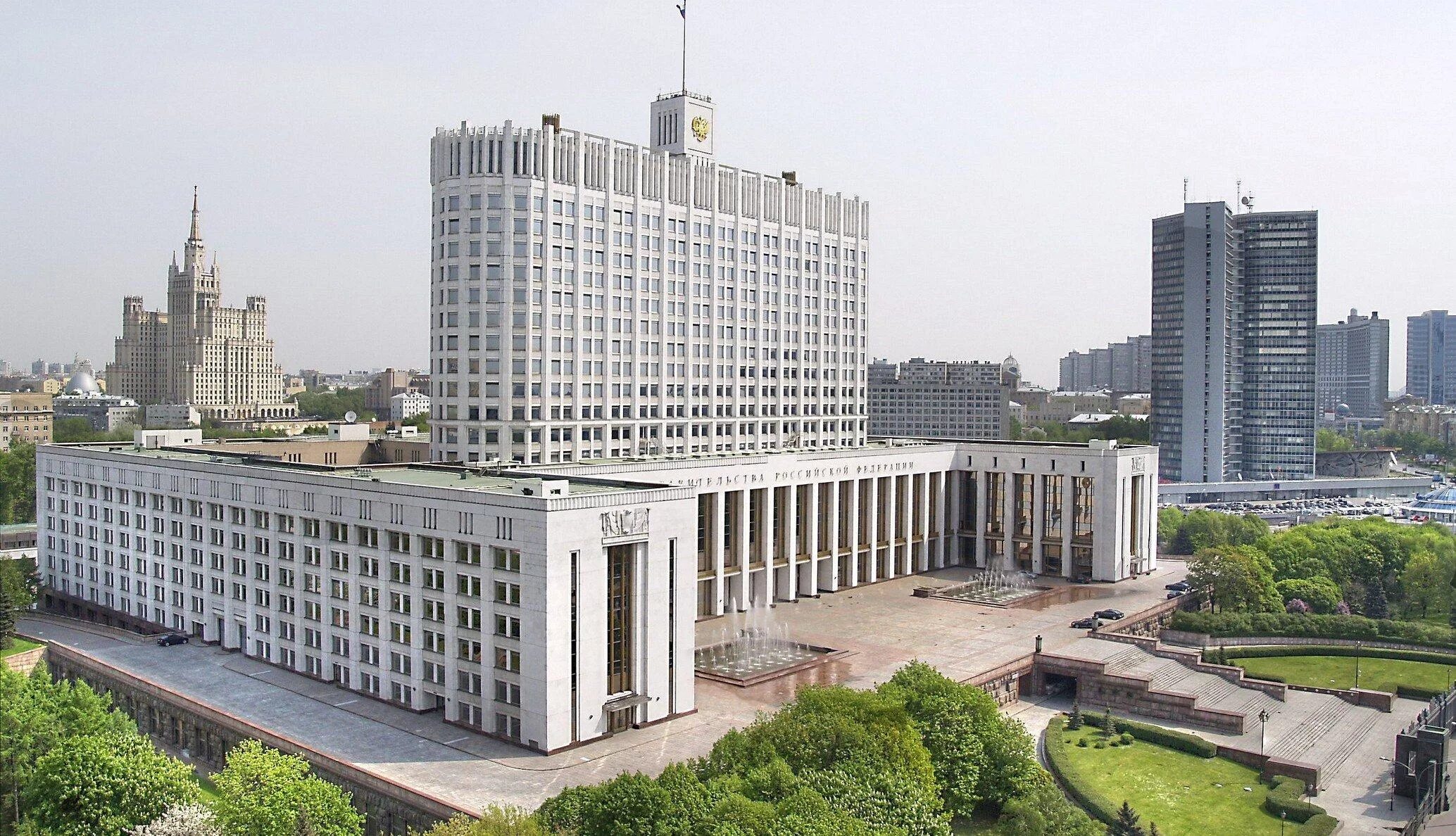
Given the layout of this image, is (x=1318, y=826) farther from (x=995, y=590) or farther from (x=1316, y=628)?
(x=995, y=590)

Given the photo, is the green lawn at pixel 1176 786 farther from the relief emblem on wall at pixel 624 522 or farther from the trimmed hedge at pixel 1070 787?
the relief emblem on wall at pixel 624 522

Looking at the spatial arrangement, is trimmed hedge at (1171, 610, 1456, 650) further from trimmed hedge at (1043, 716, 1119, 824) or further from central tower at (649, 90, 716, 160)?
central tower at (649, 90, 716, 160)

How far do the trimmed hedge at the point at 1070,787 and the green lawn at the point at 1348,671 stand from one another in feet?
91.6

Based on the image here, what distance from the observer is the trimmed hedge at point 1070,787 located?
59469mm

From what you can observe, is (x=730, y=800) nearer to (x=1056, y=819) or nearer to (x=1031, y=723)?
(x=1056, y=819)

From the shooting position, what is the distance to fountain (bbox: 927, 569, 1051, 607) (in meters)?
107

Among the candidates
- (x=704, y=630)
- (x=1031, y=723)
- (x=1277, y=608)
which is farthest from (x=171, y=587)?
(x=1277, y=608)

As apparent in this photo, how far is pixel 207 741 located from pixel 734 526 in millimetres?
47852

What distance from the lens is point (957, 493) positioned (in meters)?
129

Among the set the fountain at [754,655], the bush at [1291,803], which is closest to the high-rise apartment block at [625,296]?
the fountain at [754,655]

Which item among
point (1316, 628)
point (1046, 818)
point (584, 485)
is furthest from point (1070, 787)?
point (1316, 628)

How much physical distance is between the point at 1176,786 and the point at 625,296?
63.1 m

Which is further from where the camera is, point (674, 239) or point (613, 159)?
point (674, 239)

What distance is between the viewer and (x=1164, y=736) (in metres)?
72.8
